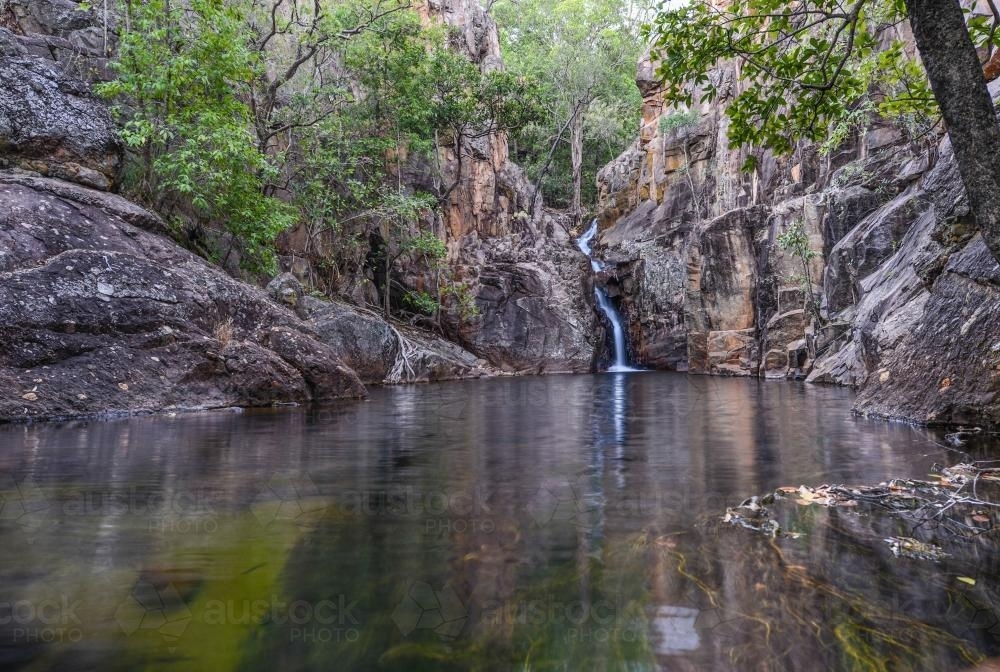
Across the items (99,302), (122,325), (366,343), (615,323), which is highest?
(615,323)

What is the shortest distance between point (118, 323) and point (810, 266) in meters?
19.2

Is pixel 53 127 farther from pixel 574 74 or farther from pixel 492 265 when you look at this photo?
pixel 574 74

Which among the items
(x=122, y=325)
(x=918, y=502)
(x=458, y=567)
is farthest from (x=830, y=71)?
(x=122, y=325)

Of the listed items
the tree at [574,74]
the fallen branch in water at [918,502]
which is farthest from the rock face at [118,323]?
the tree at [574,74]

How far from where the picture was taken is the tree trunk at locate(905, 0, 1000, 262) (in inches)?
114

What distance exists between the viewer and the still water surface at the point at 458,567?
2109mm

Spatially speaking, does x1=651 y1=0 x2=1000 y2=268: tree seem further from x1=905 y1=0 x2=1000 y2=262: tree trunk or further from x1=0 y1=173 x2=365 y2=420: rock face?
x1=0 y1=173 x2=365 y2=420: rock face

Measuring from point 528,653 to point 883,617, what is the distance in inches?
54.3

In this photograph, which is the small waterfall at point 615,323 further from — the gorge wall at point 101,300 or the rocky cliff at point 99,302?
the rocky cliff at point 99,302

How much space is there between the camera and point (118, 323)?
9180 mm

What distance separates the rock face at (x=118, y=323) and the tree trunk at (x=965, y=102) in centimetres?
973

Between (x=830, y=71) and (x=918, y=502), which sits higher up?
(x=830, y=71)

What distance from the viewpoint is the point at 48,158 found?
1097 cm

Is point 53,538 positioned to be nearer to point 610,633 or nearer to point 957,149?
point 610,633
